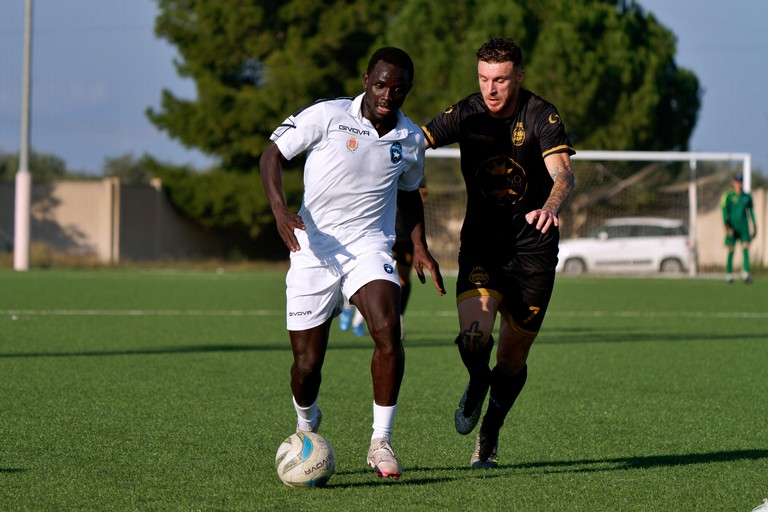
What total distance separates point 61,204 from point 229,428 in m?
32.7

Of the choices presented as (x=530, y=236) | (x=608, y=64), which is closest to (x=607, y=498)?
(x=530, y=236)

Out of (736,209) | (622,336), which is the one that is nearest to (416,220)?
(622,336)

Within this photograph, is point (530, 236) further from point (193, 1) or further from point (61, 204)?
point (193, 1)

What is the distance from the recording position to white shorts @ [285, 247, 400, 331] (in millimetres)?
5984

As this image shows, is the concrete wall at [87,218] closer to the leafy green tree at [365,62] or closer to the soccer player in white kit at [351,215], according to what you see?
the leafy green tree at [365,62]

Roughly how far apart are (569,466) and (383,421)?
114cm

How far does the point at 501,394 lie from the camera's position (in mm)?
6707

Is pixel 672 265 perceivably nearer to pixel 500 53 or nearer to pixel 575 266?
pixel 575 266

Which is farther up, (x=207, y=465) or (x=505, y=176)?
(x=505, y=176)

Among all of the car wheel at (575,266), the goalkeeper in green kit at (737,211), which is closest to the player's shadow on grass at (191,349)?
the goalkeeper in green kit at (737,211)

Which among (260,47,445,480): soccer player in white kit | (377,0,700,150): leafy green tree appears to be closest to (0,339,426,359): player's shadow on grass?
(260,47,445,480): soccer player in white kit

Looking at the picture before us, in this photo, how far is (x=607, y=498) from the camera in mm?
5504

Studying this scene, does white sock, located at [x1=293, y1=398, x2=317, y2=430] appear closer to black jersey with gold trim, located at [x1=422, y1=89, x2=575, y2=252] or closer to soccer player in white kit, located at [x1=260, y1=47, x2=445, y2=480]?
soccer player in white kit, located at [x1=260, y1=47, x2=445, y2=480]

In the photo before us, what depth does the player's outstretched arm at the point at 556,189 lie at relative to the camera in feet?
18.7
